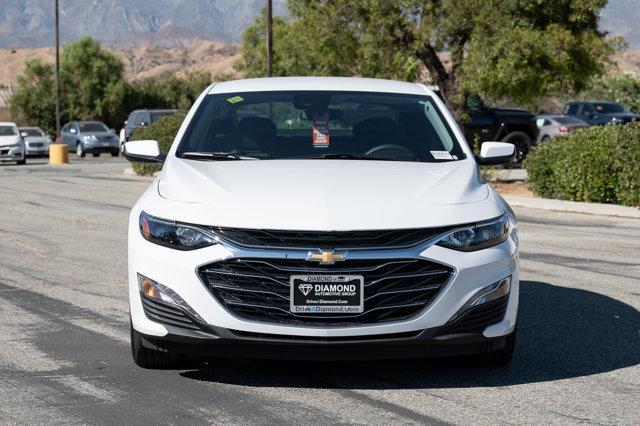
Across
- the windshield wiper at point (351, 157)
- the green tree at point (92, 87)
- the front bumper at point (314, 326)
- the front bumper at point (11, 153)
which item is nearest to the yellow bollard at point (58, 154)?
the front bumper at point (11, 153)

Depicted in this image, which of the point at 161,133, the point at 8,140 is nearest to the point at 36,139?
the point at 8,140

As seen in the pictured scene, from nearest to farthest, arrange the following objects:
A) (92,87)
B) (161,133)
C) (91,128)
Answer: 1. (161,133)
2. (91,128)
3. (92,87)

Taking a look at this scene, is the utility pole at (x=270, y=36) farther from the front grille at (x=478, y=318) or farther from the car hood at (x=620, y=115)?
the front grille at (x=478, y=318)

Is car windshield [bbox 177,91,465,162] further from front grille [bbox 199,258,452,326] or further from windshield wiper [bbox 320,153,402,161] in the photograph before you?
front grille [bbox 199,258,452,326]

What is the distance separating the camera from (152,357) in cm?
664

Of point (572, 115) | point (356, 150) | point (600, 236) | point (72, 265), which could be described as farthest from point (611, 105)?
point (356, 150)

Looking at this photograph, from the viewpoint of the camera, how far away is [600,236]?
591 inches

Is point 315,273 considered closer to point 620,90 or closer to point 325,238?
point 325,238

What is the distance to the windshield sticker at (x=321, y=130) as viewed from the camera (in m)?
7.47

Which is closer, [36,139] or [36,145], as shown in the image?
[36,145]

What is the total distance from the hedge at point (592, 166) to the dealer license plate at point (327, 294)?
1332 cm

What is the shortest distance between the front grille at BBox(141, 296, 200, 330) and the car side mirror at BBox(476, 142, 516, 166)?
8.38 feet

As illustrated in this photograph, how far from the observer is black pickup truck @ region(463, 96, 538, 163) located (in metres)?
30.3

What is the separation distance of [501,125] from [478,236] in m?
24.7
